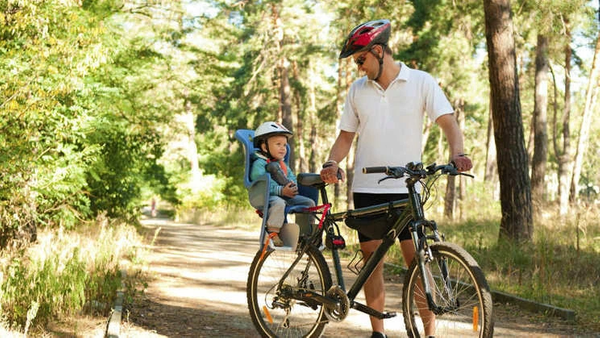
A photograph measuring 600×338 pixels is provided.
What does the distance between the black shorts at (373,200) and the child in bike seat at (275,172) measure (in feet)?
1.54

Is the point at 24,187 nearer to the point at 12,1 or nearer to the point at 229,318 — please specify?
the point at 12,1

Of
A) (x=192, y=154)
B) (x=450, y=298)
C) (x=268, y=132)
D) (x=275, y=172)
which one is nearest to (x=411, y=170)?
(x=450, y=298)

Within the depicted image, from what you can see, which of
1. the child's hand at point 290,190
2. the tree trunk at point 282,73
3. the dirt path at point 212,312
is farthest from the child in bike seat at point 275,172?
the tree trunk at point 282,73

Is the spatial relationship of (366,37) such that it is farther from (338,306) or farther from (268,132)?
(338,306)

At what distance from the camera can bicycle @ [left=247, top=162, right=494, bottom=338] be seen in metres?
4.17

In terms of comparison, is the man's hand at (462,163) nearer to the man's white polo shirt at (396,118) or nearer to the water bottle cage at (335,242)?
the man's white polo shirt at (396,118)

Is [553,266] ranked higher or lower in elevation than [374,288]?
lower

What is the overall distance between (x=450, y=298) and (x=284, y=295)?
65.9 inches

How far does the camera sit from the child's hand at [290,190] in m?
5.40

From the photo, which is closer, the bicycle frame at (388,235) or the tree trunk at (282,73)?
the bicycle frame at (388,235)

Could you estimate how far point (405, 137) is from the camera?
5078 millimetres

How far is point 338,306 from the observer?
5.10 metres

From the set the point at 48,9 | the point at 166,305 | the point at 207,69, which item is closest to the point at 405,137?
the point at 166,305

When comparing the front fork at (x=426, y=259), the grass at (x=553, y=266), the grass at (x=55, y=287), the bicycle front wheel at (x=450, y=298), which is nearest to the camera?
the bicycle front wheel at (x=450, y=298)
